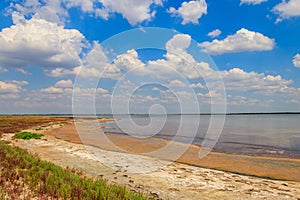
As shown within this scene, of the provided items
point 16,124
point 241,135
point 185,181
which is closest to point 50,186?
point 185,181

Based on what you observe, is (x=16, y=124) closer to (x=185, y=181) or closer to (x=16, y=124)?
(x=16, y=124)

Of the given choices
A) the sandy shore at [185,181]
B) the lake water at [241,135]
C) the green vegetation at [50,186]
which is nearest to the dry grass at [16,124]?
the lake water at [241,135]

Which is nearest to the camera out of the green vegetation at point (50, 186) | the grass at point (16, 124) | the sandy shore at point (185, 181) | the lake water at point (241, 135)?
the green vegetation at point (50, 186)

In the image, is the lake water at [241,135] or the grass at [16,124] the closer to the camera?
the lake water at [241,135]

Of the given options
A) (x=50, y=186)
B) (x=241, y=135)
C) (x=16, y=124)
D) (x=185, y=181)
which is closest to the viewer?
(x=50, y=186)

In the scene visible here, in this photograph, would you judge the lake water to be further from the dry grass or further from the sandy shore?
the dry grass

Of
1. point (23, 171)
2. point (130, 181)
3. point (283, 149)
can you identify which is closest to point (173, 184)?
Answer: point (130, 181)

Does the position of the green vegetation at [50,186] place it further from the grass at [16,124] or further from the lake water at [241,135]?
the grass at [16,124]

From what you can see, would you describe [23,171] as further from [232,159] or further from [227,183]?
[232,159]

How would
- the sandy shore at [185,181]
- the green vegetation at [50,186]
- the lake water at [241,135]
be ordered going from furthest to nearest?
1. the lake water at [241,135]
2. the sandy shore at [185,181]
3. the green vegetation at [50,186]

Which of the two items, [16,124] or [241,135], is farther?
[16,124]

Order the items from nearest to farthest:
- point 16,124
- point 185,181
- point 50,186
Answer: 1. point 50,186
2. point 185,181
3. point 16,124

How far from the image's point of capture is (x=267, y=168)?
1509cm

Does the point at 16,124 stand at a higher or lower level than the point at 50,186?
lower
